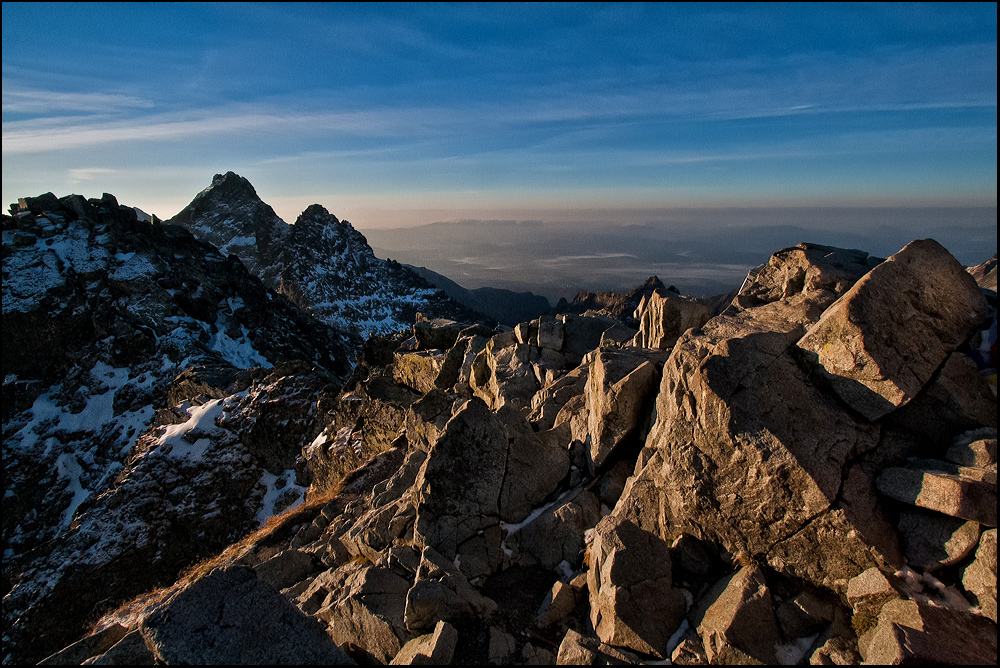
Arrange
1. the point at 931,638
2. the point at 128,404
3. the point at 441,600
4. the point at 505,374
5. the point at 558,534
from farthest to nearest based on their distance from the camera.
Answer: the point at 128,404 < the point at 505,374 < the point at 558,534 < the point at 441,600 < the point at 931,638

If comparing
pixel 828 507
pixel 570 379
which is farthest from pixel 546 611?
pixel 570 379

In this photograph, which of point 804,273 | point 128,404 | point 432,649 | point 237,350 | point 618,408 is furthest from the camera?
point 237,350

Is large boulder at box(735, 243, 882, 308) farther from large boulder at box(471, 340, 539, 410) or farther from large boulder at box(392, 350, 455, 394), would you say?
large boulder at box(392, 350, 455, 394)

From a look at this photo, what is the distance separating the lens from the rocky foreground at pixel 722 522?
877 cm

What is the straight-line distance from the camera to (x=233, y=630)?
9.10 m

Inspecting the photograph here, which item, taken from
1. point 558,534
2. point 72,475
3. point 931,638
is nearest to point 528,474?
point 558,534

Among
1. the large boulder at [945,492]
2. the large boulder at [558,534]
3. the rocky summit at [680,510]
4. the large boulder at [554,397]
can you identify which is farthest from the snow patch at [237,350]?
the large boulder at [945,492]

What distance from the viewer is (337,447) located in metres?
33.4

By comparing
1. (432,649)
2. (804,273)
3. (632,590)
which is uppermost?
(804,273)

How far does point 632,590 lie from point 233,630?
26.7 ft

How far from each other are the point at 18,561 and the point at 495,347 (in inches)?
1664

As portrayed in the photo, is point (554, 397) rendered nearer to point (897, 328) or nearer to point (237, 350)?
point (897, 328)

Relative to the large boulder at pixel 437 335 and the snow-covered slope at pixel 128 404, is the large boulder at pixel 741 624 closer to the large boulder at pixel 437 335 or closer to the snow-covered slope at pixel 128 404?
the large boulder at pixel 437 335

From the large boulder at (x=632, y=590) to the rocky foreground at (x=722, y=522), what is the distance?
0.16 ft
